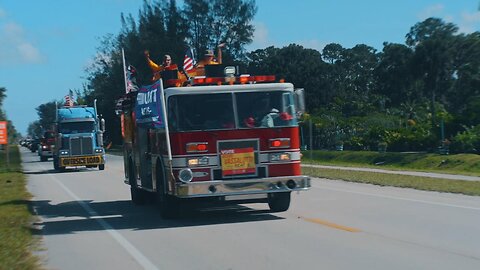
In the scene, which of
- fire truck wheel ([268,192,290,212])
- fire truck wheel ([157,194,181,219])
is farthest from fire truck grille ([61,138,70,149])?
fire truck wheel ([268,192,290,212])

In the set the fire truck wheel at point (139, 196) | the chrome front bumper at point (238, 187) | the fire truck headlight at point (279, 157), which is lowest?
the fire truck wheel at point (139, 196)

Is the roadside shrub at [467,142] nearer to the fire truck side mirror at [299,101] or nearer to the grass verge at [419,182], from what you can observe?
the grass verge at [419,182]

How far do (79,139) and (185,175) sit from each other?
85.1ft

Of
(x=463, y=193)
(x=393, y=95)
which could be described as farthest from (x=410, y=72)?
(x=463, y=193)

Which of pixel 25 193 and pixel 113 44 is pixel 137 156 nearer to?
pixel 25 193

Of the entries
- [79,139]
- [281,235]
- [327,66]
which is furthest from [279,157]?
[327,66]

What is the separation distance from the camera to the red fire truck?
1355 cm

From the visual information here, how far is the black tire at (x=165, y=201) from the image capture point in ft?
47.5

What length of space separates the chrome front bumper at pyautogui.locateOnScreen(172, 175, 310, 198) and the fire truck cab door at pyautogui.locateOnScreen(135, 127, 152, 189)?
9.93ft

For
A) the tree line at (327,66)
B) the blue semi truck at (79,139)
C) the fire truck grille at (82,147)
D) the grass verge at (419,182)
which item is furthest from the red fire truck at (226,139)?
the tree line at (327,66)

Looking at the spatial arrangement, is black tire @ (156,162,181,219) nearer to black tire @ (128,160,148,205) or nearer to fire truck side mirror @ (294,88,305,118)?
fire truck side mirror @ (294,88,305,118)

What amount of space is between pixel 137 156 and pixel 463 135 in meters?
27.4

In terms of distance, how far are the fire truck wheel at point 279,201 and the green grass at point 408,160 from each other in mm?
16305

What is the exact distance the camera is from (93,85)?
8725 centimetres
